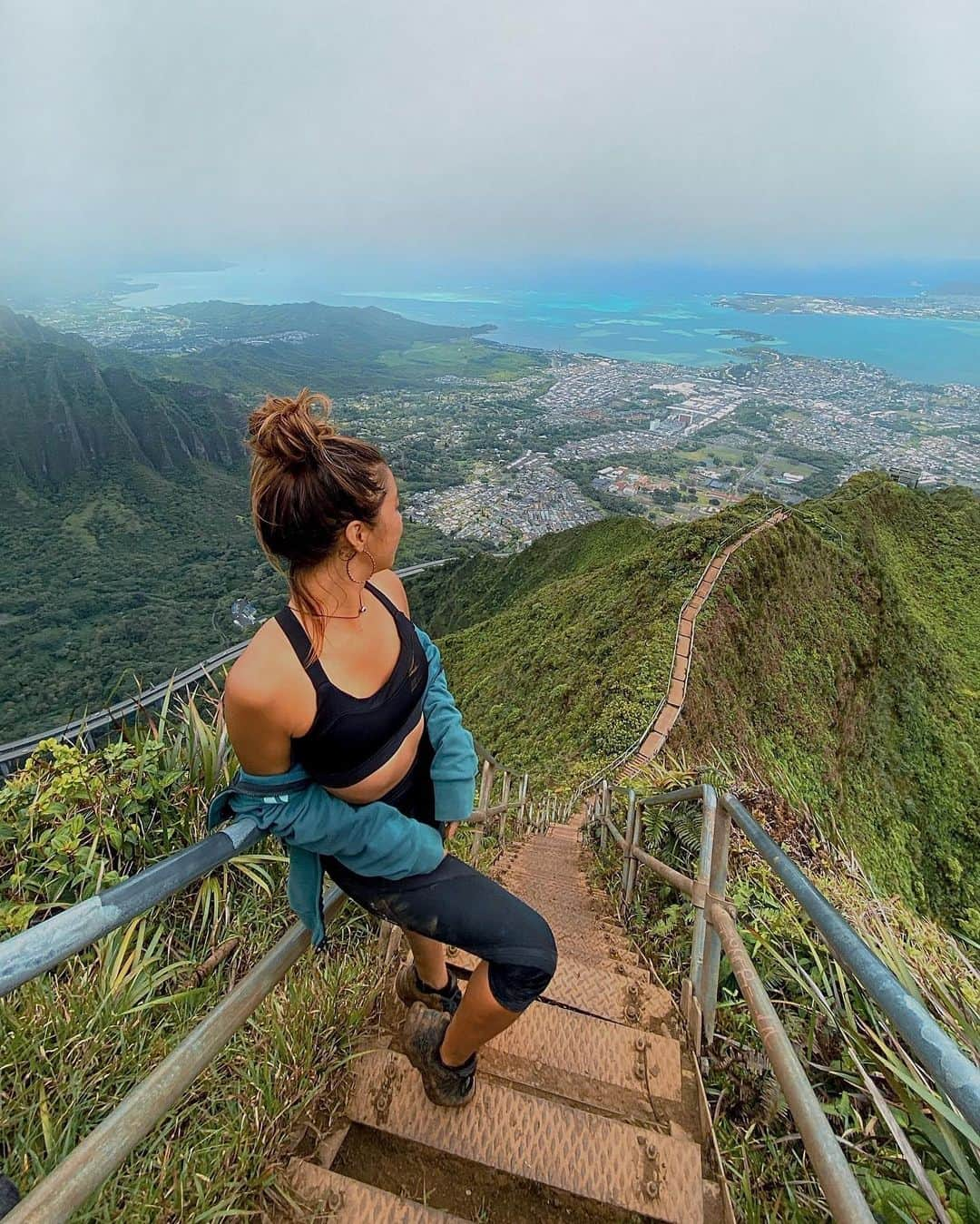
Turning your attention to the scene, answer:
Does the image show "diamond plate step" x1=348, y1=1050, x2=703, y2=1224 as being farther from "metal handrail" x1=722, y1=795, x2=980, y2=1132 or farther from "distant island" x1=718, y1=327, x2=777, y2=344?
"distant island" x1=718, y1=327, x2=777, y2=344

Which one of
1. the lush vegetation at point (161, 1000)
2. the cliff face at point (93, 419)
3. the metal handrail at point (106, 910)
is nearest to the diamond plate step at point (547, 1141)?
the lush vegetation at point (161, 1000)

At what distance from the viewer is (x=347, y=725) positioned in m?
1.41

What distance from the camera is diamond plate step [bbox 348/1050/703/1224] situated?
146 centimetres

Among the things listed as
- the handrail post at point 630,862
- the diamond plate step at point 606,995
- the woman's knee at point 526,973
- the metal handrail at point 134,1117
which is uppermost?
the metal handrail at point 134,1117

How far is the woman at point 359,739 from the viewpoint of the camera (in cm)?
135

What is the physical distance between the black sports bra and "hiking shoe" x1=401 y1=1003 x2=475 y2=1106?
79 cm

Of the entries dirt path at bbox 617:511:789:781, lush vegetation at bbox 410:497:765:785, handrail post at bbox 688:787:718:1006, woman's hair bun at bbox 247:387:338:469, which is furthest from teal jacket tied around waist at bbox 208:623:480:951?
lush vegetation at bbox 410:497:765:785

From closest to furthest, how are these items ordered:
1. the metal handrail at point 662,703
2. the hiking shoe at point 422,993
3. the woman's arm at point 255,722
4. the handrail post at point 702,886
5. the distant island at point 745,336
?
the woman's arm at point 255,722
the hiking shoe at point 422,993
the handrail post at point 702,886
the metal handrail at point 662,703
the distant island at point 745,336

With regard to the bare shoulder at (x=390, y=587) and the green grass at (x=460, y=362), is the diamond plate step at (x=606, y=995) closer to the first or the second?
the bare shoulder at (x=390, y=587)

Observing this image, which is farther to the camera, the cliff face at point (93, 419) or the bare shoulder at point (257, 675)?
the cliff face at point (93, 419)

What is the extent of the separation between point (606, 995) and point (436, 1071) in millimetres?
940

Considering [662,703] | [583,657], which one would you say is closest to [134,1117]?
[662,703]

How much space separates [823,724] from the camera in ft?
39.6

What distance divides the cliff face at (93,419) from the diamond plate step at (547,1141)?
64.4 meters
